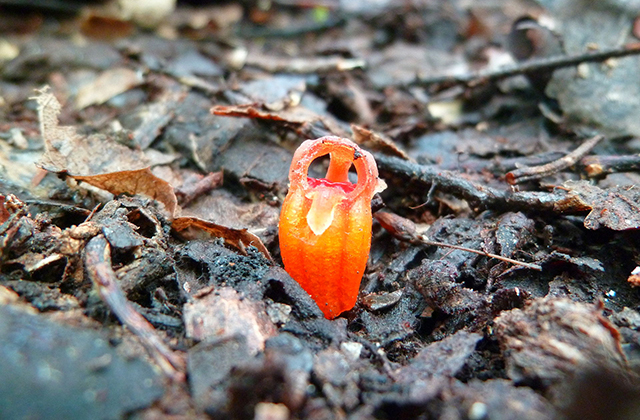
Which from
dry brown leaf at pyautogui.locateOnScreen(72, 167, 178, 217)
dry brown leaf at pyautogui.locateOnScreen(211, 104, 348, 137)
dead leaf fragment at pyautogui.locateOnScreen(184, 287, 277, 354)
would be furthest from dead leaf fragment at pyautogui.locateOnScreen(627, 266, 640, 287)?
dry brown leaf at pyautogui.locateOnScreen(72, 167, 178, 217)

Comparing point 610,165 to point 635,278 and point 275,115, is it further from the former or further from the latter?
point 275,115

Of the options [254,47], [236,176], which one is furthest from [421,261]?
[254,47]

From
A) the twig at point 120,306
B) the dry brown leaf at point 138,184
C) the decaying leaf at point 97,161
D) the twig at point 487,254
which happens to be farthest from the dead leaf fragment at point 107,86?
the twig at point 487,254

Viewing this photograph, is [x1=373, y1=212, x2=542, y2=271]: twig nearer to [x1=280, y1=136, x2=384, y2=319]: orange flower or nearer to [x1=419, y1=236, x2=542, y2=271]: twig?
[x1=419, y1=236, x2=542, y2=271]: twig

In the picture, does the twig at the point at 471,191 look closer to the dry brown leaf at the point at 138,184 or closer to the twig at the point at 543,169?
the twig at the point at 543,169

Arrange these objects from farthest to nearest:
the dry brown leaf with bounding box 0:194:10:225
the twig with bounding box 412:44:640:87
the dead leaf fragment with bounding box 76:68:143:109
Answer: the dead leaf fragment with bounding box 76:68:143:109
the twig with bounding box 412:44:640:87
the dry brown leaf with bounding box 0:194:10:225

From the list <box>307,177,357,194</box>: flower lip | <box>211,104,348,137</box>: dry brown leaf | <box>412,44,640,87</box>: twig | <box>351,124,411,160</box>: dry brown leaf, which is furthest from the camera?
<box>412,44,640,87</box>: twig

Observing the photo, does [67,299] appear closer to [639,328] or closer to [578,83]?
[639,328]
